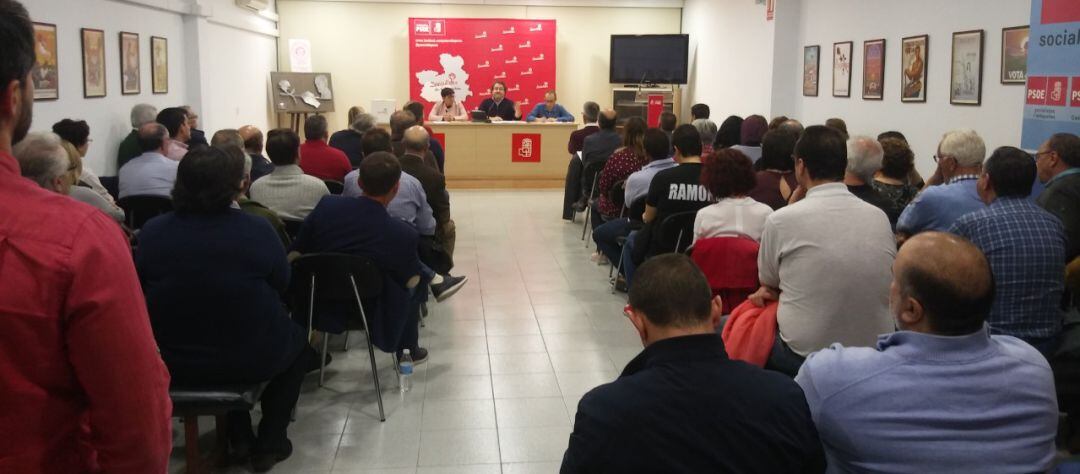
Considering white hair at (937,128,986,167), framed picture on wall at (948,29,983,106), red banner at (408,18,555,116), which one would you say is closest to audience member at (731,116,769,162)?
framed picture on wall at (948,29,983,106)

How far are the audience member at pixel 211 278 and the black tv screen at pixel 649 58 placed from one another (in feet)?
36.4

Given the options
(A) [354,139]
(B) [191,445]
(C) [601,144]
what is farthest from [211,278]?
(C) [601,144]

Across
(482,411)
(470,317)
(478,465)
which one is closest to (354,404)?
(482,411)

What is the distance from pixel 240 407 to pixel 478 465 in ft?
3.32

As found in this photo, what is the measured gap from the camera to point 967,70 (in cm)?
690

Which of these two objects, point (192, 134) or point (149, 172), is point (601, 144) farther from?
point (149, 172)

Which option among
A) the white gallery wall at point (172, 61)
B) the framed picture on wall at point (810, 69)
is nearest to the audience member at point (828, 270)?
the white gallery wall at point (172, 61)

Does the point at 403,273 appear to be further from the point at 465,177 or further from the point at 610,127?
the point at 465,177

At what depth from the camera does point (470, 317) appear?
19.4ft

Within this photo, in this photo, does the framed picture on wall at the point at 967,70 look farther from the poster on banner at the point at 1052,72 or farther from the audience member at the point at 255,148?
the audience member at the point at 255,148

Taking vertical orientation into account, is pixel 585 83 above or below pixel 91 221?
above

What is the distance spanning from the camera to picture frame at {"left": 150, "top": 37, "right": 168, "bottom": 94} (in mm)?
8336

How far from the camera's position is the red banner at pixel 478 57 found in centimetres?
1421

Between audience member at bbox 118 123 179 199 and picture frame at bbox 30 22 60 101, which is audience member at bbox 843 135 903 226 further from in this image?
picture frame at bbox 30 22 60 101
